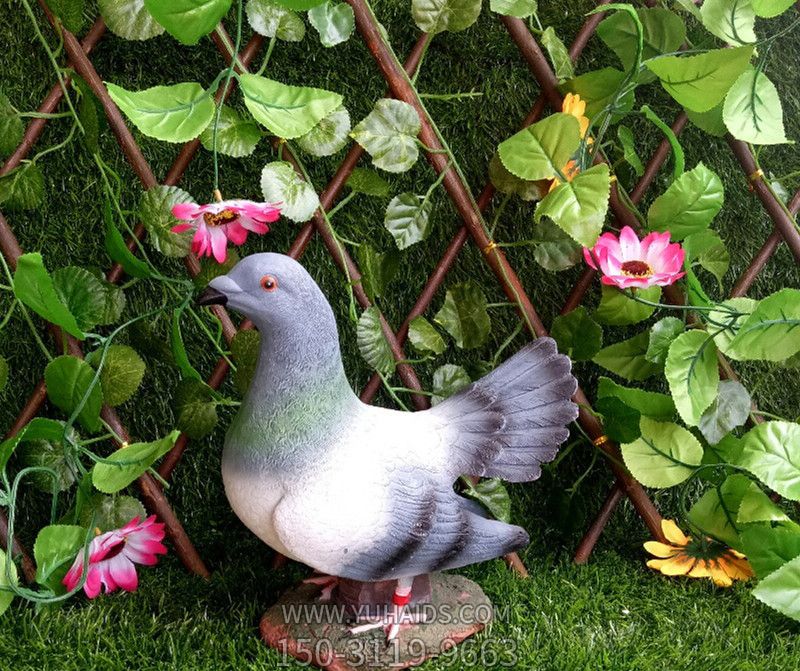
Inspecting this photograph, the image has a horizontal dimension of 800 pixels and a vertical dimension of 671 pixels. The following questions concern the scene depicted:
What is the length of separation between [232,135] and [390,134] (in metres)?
0.15

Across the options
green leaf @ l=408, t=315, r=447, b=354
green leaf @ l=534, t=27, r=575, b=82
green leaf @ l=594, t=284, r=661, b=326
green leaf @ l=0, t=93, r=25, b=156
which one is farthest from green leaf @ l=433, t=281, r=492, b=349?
green leaf @ l=0, t=93, r=25, b=156

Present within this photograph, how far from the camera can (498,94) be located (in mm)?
1038

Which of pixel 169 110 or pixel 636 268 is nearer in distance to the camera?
pixel 169 110

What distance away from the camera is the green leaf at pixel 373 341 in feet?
3.11

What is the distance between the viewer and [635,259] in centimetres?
95

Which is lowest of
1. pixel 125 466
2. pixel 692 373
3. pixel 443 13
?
pixel 125 466

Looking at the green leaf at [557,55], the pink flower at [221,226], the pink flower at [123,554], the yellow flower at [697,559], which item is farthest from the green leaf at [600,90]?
the pink flower at [123,554]

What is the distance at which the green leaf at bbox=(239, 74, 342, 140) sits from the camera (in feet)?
2.63

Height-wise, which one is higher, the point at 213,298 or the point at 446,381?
the point at 213,298

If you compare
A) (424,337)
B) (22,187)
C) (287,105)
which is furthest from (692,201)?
(22,187)

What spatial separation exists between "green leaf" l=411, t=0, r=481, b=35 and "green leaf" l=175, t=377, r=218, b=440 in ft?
1.36

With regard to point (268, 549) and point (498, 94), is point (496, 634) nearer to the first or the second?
point (268, 549)

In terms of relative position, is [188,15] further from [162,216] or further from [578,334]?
[578,334]

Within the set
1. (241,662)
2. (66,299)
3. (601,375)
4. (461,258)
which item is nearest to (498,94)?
(461,258)
